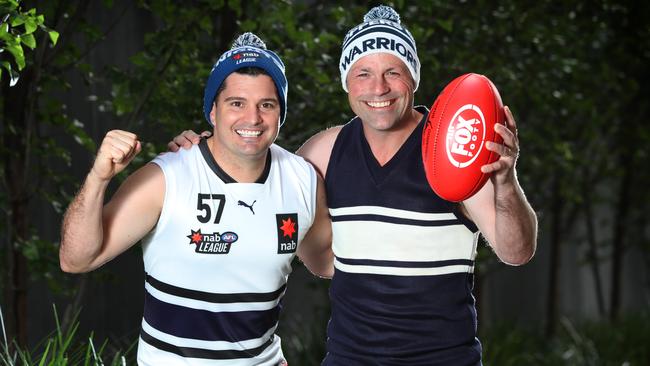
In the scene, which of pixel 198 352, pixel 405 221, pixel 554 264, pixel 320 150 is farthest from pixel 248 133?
pixel 554 264

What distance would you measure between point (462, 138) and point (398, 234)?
381 millimetres

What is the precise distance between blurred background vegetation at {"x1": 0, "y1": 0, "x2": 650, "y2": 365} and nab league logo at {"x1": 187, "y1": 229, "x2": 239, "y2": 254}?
692 mm

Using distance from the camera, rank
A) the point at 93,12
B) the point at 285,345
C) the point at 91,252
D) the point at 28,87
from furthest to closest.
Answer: the point at 285,345
the point at 93,12
the point at 28,87
the point at 91,252

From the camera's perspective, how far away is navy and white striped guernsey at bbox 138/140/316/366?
287 centimetres

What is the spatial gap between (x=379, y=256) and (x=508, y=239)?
15.9 inches

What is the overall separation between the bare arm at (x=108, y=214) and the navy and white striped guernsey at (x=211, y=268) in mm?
44

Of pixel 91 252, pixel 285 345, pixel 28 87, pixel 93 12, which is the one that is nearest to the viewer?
pixel 91 252

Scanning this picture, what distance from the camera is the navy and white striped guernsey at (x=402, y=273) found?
2979mm

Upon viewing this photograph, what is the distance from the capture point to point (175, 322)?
2.87m

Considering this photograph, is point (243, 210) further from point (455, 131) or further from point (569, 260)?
point (569, 260)

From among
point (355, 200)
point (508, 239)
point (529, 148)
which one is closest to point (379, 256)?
point (355, 200)

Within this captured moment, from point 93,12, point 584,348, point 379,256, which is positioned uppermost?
point 93,12

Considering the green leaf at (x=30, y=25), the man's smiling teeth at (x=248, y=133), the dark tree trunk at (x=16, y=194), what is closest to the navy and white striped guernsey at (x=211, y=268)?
the man's smiling teeth at (x=248, y=133)

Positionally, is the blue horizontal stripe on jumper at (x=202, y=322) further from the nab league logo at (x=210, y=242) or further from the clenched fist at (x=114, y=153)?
the clenched fist at (x=114, y=153)
